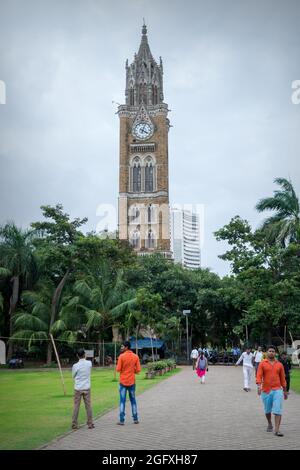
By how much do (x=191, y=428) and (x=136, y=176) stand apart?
219ft

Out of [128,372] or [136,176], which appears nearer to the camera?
[128,372]

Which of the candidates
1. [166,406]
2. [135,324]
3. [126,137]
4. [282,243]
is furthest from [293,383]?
[126,137]

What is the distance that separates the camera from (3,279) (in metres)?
35.0

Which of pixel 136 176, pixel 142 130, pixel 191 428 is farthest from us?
pixel 142 130

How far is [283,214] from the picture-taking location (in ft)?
104

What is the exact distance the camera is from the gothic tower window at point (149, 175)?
73.8m

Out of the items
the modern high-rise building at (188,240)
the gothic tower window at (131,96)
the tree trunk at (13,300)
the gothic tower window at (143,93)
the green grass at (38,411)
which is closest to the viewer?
the green grass at (38,411)

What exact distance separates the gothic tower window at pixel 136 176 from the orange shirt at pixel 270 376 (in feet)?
214

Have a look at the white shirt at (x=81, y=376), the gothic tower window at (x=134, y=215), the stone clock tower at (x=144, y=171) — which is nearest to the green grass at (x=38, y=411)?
the white shirt at (x=81, y=376)

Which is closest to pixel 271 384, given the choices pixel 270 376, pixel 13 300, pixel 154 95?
pixel 270 376

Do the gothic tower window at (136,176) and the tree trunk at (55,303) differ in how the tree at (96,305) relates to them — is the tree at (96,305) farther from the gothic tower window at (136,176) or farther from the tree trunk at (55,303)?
the gothic tower window at (136,176)

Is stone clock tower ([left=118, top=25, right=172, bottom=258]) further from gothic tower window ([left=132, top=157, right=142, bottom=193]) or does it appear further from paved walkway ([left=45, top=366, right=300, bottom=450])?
paved walkway ([left=45, top=366, right=300, bottom=450])

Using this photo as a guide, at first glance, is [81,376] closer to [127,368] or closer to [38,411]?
[127,368]

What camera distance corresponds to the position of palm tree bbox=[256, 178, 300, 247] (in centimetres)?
2952
